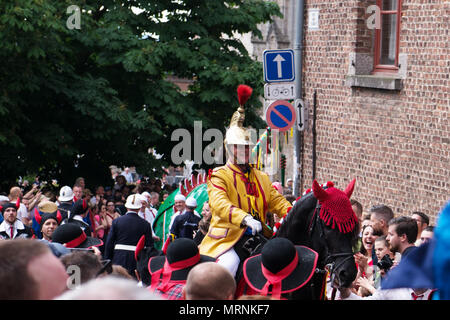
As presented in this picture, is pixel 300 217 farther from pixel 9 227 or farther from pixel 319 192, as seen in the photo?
pixel 9 227

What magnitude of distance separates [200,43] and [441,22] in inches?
368

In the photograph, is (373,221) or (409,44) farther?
(409,44)

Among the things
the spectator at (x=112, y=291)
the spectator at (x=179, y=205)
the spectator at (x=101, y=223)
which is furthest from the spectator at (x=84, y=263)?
the spectator at (x=101, y=223)

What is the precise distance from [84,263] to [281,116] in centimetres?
708

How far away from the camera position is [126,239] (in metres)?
11.2

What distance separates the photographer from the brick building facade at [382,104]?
12828mm

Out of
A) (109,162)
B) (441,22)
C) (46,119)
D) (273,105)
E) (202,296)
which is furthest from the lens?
(109,162)

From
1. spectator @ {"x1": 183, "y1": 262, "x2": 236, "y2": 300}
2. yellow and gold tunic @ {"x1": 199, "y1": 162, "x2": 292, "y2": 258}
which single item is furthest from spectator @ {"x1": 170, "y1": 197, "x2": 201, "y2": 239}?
spectator @ {"x1": 183, "y1": 262, "x2": 236, "y2": 300}

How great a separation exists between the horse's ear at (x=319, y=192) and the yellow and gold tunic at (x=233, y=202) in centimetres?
76

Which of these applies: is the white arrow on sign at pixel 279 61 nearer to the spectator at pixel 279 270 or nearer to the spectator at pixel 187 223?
the spectator at pixel 187 223

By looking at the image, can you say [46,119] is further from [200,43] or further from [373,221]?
[373,221]

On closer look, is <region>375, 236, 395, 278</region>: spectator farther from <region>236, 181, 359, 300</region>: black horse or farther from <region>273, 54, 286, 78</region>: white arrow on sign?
<region>273, 54, 286, 78</region>: white arrow on sign

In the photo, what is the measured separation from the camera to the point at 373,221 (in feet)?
29.1

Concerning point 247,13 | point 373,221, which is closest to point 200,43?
point 247,13
